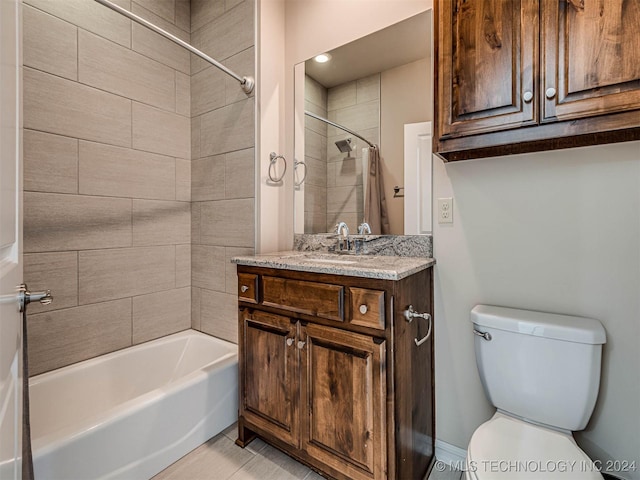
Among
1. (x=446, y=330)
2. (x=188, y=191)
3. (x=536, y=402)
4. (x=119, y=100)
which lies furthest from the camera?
(x=188, y=191)

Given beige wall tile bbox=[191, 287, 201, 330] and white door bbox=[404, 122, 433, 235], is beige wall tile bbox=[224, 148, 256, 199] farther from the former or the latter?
white door bbox=[404, 122, 433, 235]

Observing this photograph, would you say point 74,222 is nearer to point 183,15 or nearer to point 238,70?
point 238,70

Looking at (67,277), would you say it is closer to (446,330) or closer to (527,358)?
(446,330)

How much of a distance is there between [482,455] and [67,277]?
7.01ft

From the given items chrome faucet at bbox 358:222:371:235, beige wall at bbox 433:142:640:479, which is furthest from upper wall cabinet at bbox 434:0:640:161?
chrome faucet at bbox 358:222:371:235

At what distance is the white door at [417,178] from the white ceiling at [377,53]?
0.36 metres

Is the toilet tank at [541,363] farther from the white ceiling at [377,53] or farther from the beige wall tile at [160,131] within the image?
the beige wall tile at [160,131]

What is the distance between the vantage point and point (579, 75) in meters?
1.02

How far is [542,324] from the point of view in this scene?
1.18 meters

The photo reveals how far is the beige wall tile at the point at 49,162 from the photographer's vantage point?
1.62m

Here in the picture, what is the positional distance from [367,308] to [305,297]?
0.97 ft

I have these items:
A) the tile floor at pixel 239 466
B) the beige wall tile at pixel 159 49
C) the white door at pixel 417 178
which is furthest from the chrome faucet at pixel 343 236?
the beige wall tile at pixel 159 49

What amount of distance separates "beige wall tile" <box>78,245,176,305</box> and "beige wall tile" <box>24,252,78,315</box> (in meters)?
0.04

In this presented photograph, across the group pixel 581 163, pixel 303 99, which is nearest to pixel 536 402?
pixel 581 163
